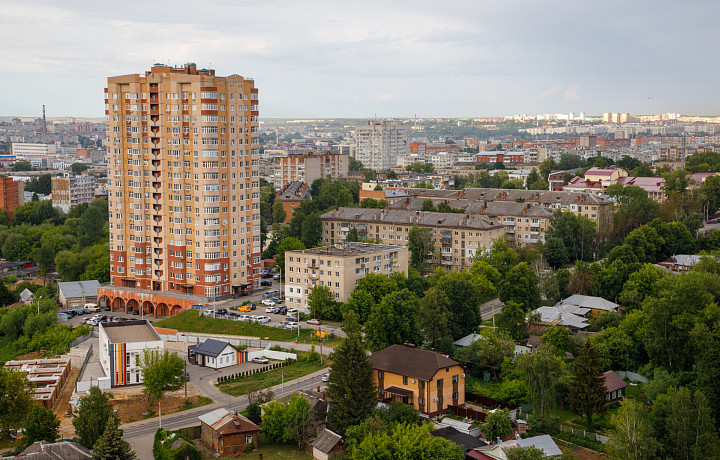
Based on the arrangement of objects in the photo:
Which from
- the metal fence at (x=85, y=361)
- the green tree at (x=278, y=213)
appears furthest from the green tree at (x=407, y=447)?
the green tree at (x=278, y=213)

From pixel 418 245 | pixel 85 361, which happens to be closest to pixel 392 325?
pixel 85 361

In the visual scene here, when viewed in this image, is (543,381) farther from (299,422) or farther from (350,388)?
(299,422)

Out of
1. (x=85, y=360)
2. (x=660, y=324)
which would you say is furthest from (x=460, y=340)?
(x=85, y=360)

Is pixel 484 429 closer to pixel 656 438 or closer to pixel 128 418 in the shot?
pixel 656 438

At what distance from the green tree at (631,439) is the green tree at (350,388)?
10.8m

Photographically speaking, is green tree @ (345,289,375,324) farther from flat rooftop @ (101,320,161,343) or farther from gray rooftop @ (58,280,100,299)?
gray rooftop @ (58,280,100,299)

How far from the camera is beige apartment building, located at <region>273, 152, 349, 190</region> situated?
12812 cm

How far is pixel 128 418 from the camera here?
39.6 metres

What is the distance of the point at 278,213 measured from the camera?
95438 mm

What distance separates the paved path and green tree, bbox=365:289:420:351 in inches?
150

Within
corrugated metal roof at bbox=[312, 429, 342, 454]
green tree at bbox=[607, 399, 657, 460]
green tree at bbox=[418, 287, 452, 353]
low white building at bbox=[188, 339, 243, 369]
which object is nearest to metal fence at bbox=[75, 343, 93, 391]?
low white building at bbox=[188, 339, 243, 369]

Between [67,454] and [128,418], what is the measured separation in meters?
6.93

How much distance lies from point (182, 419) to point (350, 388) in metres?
9.33

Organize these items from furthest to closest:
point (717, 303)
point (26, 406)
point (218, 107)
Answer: point (218, 107) → point (717, 303) → point (26, 406)
